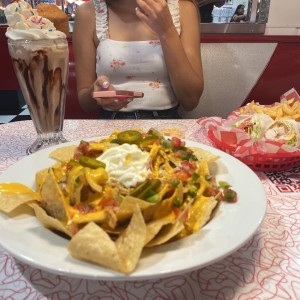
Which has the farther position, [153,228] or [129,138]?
[129,138]

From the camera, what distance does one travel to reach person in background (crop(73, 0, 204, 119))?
72.9 inches

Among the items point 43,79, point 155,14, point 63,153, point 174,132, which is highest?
point 155,14

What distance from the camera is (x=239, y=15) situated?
266 cm

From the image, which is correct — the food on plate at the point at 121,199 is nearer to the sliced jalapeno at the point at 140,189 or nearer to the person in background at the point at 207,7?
the sliced jalapeno at the point at 140,189

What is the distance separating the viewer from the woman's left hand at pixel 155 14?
1.61 meters

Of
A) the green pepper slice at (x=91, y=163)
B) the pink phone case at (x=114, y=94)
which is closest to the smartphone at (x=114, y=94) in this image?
the pink phone case at (x=114, y=94)

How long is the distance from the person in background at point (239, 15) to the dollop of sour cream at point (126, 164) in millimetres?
2215

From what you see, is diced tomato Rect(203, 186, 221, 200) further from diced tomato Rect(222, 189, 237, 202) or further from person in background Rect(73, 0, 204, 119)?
person in background Rect(73, 0, 204, 119)

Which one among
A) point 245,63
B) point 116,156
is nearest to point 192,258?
point 116,156

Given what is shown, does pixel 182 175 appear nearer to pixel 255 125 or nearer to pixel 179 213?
pixel 179 213

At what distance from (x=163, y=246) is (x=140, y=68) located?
1.46 metres

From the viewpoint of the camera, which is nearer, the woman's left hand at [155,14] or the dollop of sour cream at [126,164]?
the dollop of sour cream at [126,164]

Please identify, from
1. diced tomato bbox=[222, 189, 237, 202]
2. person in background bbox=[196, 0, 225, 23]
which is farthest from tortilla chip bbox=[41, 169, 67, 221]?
person in background bbox=[196, 0, 225, 23]

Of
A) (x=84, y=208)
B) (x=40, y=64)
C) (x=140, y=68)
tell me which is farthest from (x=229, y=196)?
(x=140, y=68)
